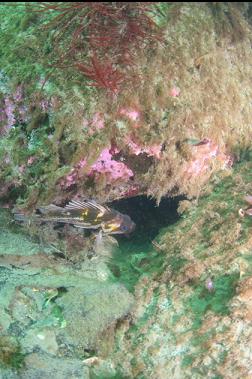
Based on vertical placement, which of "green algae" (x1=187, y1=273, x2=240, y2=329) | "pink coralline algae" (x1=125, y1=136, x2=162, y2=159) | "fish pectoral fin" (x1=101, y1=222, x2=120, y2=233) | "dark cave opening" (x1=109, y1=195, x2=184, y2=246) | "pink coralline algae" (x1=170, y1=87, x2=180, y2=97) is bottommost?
"dark cave opening" (x1=109, y1=195, x2=184, y2=246)

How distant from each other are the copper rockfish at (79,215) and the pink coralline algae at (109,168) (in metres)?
0.38

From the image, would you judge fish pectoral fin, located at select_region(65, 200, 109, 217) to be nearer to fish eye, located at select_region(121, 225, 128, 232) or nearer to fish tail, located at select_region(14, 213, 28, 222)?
fish eye, located at select_region(121, 225, 128, 232)

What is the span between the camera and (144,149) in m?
4.18

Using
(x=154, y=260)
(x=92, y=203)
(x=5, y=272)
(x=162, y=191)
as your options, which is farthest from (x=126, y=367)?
(x=162, y=191)

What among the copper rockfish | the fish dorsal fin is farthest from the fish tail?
the fish dorsal fin

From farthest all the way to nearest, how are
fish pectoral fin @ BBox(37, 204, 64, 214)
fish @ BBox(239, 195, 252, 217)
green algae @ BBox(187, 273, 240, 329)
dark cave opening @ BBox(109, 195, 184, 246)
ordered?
dark cave opening @ BBox(109, 195, 184, 246), fish pectoral fin @ BBox(37, 204, 64, 214), fish @ BBox(239, 195, 252, 217), green algae @ BBox(187, 273, 240, 329)

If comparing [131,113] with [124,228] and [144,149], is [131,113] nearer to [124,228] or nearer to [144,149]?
[144,149]

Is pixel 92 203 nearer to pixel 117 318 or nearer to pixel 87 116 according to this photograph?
pixel 87 116

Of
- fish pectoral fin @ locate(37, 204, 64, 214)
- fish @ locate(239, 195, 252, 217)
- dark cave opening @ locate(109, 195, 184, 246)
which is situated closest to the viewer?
fish @ locate(239, 195, 252, 217)

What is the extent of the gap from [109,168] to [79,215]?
2.25 ft

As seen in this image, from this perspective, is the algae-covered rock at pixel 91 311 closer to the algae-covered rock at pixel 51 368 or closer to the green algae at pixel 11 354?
the algae-covered rock at pixel 51 368

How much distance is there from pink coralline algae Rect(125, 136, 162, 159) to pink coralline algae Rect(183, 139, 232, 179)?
1.48 feet

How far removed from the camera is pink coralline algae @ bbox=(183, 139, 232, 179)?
174 inches

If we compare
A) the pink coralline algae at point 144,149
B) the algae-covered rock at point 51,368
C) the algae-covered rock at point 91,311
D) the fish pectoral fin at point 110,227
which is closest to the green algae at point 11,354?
the algae-covered rock at point 51,368
